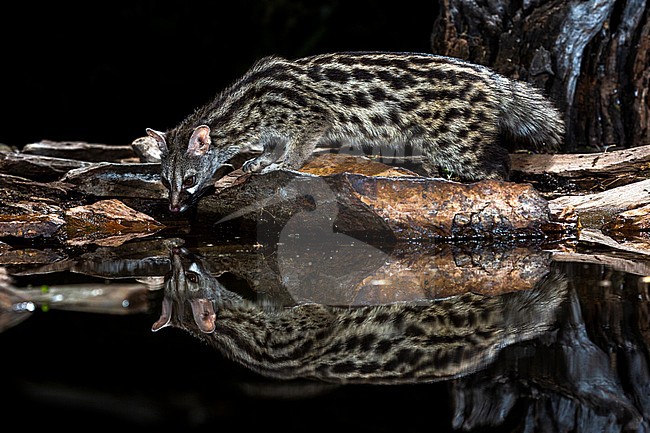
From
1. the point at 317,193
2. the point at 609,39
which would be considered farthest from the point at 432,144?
the point at 609,39

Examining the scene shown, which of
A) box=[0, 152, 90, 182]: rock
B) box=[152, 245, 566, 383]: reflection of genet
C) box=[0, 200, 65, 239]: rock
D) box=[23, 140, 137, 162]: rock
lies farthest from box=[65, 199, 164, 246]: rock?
box=[23, 140, 137, 162]: rock

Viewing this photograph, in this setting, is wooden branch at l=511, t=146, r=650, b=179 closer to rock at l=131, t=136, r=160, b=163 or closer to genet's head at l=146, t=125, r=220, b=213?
genet's head at l=146, t=125, r=220, b=213

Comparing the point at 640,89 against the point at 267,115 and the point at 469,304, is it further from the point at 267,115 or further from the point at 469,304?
the point at 469,304

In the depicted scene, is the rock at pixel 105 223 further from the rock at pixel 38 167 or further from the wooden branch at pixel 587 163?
the wooden branch at pixel 587 163

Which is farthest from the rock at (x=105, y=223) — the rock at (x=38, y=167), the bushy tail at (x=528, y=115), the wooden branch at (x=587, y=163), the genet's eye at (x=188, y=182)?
the wooden branch at (x=587, y=163)

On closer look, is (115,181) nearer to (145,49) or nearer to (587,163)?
(587,163)

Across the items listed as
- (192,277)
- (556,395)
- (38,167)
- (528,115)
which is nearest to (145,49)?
(38,167)
